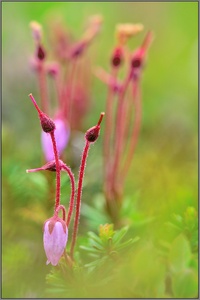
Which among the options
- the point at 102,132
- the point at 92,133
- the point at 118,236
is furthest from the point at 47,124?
the point at 102,132

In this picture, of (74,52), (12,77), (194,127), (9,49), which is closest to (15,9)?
(9,49)

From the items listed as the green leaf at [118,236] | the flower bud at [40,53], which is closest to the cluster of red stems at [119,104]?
the flower bud at [40,53]

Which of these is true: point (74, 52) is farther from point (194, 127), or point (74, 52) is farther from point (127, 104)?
point (194, 127)

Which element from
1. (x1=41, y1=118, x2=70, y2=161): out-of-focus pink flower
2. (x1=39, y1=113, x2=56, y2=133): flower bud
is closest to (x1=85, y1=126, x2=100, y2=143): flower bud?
(x1=39, y1=113, x2=56, y2=133): flower bud

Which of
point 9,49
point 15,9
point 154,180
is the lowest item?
point 154,180

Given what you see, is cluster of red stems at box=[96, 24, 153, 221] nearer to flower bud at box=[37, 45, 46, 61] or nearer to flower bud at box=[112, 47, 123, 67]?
flower bud at box=[112, 47, 123, 67]
